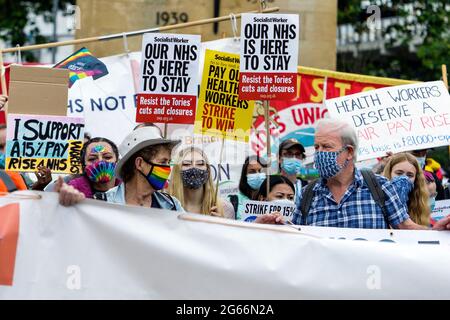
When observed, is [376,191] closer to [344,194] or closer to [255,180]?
[344,194]

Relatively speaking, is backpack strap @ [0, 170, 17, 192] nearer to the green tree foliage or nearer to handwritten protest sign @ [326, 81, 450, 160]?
handwritten protest sign @ [326, 81, 450, 160]

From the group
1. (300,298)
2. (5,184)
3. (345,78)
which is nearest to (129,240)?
(300,298)

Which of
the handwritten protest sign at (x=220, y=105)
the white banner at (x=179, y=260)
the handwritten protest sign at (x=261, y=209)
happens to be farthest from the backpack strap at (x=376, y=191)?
the handwritten protest sign at (x=220, y=105)

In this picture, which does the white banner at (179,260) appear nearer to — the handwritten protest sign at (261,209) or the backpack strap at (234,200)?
the handwritten protest sign at (261,209)

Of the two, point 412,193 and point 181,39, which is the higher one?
point 181,39

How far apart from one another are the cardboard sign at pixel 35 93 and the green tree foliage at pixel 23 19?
558 inches

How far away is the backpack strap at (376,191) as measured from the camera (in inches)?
271

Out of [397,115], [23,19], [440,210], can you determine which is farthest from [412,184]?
[23,19]

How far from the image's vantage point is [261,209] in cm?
852

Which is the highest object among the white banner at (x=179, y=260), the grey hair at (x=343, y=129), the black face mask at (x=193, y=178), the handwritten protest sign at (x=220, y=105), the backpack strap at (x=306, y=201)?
the handwritten protest sign at (x=220, y=105)

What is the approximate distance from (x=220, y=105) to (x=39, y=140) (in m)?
2.19

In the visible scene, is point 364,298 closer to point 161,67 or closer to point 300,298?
point 300,298

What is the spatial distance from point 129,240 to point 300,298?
0.86 m

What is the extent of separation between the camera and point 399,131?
404 inches
